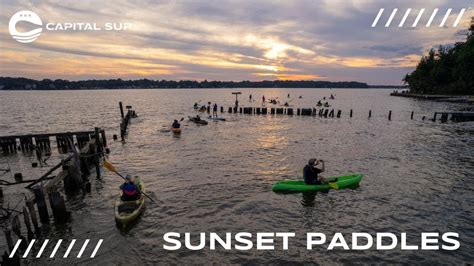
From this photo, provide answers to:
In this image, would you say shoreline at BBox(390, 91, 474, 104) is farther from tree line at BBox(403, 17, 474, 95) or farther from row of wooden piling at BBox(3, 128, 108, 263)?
row of wooden piling at BBox(3, 128, 108, 263)

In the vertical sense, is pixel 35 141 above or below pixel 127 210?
above

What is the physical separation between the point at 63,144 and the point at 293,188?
22.8 meters

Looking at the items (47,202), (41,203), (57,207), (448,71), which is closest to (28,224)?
(41,203)

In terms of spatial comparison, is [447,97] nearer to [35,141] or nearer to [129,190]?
[129,190]

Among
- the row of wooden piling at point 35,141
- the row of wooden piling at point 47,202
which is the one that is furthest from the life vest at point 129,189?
the row of wooden piling at point 35,141

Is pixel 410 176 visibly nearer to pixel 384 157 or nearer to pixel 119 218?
pixel 384 157

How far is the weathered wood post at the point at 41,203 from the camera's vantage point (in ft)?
40.6

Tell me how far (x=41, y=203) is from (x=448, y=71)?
12118 centimetres

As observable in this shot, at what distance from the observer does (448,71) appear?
101000mm

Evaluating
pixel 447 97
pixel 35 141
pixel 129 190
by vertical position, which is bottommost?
pixel 35 141

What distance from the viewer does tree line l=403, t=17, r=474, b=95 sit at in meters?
81.8

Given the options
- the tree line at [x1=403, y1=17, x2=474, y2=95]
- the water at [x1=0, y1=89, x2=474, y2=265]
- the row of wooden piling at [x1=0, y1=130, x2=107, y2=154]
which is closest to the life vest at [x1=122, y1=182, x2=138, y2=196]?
the water at [x1=0, y1=89, x2=474, y2=265]

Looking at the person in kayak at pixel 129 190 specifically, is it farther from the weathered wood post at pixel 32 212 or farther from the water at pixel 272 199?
the weathered wood post at pixel 32 212

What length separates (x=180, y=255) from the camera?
1123 cm
